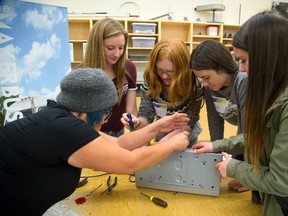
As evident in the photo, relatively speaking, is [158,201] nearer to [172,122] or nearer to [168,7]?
[172,122]

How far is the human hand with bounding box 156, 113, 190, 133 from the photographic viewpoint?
1309 mm

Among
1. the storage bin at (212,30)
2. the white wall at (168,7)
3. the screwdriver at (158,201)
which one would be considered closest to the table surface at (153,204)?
the screwdriver at (158,201)

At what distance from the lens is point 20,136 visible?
789 millimetres

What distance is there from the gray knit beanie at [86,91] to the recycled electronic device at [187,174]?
0.45m

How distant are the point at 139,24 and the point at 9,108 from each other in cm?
288

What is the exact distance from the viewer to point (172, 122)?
134cm

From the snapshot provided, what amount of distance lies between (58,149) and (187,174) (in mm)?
599

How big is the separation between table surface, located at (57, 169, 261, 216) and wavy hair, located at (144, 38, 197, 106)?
0.52 m

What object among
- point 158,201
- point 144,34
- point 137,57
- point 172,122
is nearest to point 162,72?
point 172,122

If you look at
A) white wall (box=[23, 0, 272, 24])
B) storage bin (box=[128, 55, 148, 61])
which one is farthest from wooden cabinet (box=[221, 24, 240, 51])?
storage bin (box=[128, 55, 148, 61])

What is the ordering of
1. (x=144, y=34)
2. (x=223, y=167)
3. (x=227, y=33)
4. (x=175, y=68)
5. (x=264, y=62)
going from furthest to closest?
1. (x=227, y=33)
2. (x=144, y=34)
3. (x=175, y=68)
4. (x=223, y=167)
5. (x=264, y=62)

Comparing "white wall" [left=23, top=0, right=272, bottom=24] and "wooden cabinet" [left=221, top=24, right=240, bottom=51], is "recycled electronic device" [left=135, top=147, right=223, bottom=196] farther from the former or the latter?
"wooden cabinet" [left=221, top=24, right=240, bottom=51]

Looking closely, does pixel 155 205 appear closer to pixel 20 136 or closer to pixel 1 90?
pixel 20 136

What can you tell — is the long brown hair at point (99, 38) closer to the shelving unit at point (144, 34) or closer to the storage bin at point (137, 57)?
the shelving unit at point (144, 34)
